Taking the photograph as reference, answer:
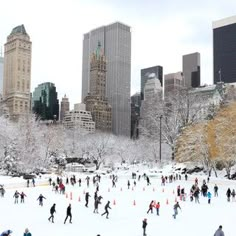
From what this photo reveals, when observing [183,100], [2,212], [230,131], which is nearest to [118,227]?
[2,212]

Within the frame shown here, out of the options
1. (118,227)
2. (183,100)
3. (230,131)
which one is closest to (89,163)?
(183,100)

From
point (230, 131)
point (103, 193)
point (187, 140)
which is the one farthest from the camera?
point (187, 140)

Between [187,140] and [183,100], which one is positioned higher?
[183,100]

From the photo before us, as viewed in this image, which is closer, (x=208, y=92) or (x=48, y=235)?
(x=48, y=235)

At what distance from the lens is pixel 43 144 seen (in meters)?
69.9

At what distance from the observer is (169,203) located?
3072cm

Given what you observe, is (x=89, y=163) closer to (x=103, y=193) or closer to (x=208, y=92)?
(x=103, y=193)

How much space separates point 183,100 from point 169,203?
36123mm

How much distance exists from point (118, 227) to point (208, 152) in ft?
97.1

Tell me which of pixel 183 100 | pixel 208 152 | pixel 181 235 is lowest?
pixel 181 235

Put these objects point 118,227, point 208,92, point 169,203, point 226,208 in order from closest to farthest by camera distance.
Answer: point 118,227
point 226,208
point 169,203
point 208,92

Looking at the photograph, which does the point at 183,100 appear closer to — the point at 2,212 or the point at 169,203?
the point at 169,203

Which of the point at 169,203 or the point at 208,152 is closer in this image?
the point at 169,203

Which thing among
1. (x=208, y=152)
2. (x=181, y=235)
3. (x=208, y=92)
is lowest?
(x=181, y=235)
